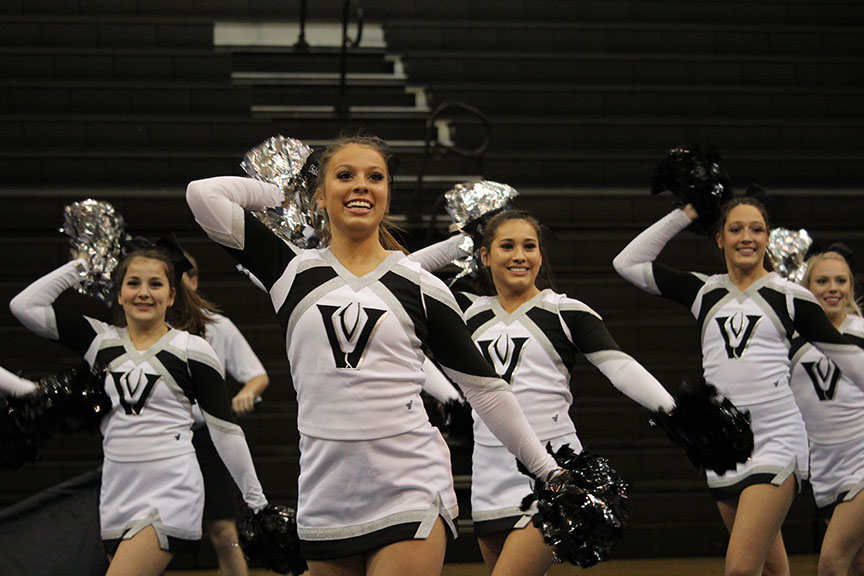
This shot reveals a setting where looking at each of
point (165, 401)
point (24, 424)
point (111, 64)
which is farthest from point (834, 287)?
point (111, 64)

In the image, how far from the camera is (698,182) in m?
4.85

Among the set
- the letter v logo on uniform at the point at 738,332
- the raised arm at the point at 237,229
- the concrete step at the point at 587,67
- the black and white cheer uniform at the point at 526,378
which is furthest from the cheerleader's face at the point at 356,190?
the concrete step at the point at 587,67

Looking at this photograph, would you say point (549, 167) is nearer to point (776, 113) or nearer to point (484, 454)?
point (776, 113)

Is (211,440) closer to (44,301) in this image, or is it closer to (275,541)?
(44,301)

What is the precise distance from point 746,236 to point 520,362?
125 centimetres

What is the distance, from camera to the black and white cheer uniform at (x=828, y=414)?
4.95 meters

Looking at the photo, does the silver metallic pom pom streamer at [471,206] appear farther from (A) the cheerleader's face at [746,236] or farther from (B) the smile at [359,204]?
(B) the smile at [359,204]

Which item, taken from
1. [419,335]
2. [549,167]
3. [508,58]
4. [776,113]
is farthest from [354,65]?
[419,335]

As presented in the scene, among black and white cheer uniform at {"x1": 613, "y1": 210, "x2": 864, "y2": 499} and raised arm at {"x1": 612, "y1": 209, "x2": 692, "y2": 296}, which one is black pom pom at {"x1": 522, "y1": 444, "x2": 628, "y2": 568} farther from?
raised arm at {"x1": 612, "y1": 209, "x2": 692, "y2": 296}

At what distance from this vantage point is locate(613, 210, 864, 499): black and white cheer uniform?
4375 mm

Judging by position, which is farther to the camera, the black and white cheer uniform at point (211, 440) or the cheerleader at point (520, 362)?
the black and white cheer uniform at point (211, 440)

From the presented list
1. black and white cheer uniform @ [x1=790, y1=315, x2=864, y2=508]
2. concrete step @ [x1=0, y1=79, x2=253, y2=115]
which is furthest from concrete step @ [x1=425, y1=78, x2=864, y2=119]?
black and white cheer uniform @ [x1=790, y1=315, x2=864, y2=508]

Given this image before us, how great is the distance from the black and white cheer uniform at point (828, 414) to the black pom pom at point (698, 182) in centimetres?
A: 72

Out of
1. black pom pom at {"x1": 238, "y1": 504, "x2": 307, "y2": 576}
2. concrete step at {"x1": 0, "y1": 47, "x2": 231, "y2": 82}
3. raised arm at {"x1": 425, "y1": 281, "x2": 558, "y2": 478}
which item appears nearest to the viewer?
raised arm at {"x1": 425, "y1": 281, "x2": 558, "y2": 478}
